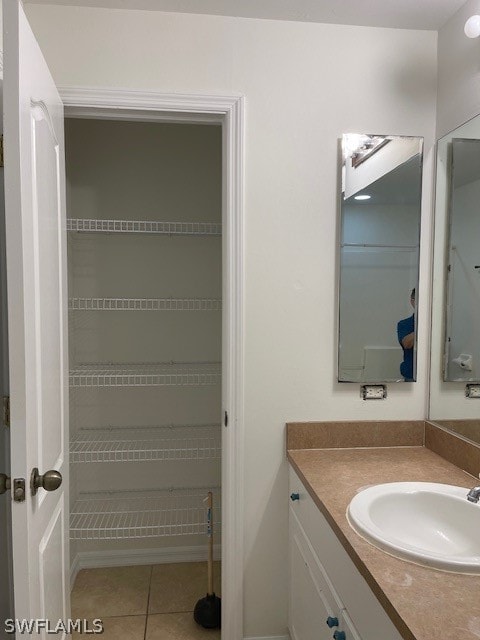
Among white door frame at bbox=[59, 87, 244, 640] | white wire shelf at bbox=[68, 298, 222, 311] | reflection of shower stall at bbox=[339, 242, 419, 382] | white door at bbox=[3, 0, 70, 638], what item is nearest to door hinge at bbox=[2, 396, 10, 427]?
white door at bbox=[3, 0, 70, 638]

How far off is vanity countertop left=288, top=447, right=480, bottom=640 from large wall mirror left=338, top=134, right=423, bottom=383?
34cm

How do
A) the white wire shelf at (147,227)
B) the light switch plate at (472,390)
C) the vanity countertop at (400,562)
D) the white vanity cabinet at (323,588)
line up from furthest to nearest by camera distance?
→ the white wire shelf at (147,227) → the light switch plate at (472,390) → the white vanity cabinet at (323,588) → the vanity countertop at (400,562)

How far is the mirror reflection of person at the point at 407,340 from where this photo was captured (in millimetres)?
1757

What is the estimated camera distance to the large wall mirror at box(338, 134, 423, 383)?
171 centimetres

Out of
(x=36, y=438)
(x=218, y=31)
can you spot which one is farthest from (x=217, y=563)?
(x=218, y=31)

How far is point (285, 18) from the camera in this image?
5.33 feet

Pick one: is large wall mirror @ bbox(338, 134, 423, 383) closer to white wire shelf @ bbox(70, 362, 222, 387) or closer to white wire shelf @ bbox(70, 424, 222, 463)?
white wire shelf @ bbox(70, 362, 222, 387)

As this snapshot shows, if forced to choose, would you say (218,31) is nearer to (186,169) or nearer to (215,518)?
(186,169)

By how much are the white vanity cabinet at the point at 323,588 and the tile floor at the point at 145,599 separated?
0.60m

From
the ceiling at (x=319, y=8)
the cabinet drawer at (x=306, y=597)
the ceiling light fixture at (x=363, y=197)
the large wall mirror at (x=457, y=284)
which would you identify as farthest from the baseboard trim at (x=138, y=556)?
the ceiling at (x=319, y=8)

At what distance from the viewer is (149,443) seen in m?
2.42

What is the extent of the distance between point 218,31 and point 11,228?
1.16 m

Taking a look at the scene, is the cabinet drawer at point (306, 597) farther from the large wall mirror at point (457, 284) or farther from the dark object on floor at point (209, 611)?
the large wall mirror at point (457, 284)

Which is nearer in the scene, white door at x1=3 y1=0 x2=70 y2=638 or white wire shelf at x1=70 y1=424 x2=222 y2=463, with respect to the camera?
white door at x1=3 y1=0 x2=70 y2=638
